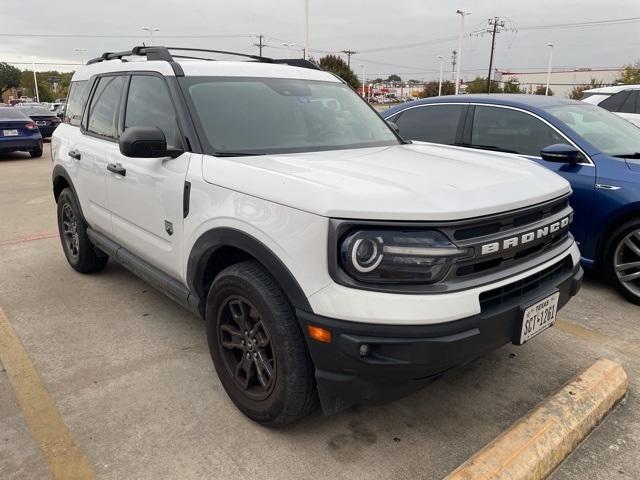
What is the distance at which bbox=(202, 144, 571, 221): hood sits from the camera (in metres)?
2.09

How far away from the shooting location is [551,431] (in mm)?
2420

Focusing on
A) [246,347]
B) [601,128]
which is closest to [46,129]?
[601,128]

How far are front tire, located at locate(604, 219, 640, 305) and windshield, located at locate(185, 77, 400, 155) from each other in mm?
2043

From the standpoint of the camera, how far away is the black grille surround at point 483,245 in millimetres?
2074

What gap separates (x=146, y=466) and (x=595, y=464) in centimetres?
205

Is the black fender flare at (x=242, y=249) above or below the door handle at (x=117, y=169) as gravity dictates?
below

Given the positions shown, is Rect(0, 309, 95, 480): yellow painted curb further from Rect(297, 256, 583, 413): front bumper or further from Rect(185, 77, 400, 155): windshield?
Rect(185, 77, 400, 155): windshield

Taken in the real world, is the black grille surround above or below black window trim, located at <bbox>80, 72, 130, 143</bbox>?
below

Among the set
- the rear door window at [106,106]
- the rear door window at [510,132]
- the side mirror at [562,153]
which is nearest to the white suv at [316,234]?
the rear door window at [106,106]

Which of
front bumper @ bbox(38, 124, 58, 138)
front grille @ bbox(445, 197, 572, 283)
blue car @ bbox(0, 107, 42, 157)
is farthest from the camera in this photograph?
front bumper @ bbox(38, 124, 58, 138)

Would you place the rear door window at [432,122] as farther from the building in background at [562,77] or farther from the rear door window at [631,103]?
the building in background at [562,77]

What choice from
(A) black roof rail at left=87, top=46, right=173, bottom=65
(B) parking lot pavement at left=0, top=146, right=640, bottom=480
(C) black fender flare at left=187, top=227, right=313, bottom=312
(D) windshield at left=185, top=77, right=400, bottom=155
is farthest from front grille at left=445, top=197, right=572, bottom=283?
(A) black roof rail at left=87, top=46, right=173, bottom=65

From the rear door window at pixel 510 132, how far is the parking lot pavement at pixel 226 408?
1431 mm

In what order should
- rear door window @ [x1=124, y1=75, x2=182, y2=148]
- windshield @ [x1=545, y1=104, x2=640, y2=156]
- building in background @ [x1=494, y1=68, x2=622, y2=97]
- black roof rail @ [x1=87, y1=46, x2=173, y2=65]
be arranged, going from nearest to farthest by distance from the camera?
rear door window @ [x1=124, y1=75, x2=182, y2=148] → black roof rail @ [x1=87, y1=46, x2=173, y2=65] → windshield @ [x1=545, y1=104, x2=640, y2=156] → building in background @ [x1=494, y1=68, x2=622, y2=97]
